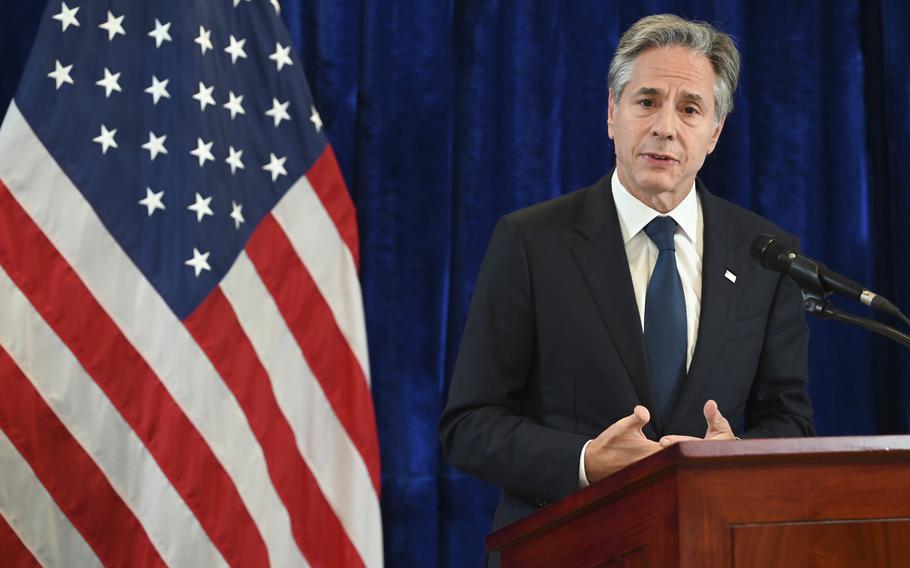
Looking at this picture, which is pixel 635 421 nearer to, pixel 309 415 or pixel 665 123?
pixel 665 123

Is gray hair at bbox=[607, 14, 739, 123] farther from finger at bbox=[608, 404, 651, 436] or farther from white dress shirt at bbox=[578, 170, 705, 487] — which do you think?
finger at bbox=[608, 404, 651, 436]

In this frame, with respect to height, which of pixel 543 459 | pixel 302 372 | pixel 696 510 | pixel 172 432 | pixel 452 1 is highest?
pixel 452 1

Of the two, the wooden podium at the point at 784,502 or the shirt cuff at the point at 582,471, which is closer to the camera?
the wooden podium at the point at 784,502

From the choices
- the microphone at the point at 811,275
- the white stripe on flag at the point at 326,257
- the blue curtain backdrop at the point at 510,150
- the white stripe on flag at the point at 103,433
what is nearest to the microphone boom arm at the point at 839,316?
the microphone at the point at 811,275

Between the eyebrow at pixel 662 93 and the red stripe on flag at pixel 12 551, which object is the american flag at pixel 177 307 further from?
the eyebrow at pixel 662 93

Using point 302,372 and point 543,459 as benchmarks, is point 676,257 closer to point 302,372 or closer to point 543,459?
point 543,459

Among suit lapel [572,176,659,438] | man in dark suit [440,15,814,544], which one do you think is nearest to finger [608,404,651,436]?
man in dark suit [440,15,814,544]

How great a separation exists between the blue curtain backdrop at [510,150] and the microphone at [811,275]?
1823 mm

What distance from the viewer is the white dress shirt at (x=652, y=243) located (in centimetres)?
220

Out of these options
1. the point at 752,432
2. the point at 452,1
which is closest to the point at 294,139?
the point at 452,1

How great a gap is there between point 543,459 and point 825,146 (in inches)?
88.6

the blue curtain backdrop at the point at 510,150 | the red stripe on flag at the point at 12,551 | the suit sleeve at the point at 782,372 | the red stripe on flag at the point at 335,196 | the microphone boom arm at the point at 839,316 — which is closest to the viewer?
the microphone boom arm at the point at 839,316

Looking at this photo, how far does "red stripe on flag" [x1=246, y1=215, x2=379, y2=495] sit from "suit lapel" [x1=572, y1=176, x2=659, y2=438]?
1.11 metres

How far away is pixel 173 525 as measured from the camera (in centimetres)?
298
